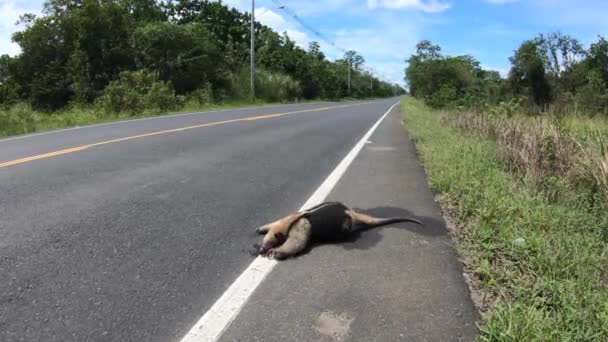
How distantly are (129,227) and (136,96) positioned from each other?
18.3m

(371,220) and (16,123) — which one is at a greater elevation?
(16,123)

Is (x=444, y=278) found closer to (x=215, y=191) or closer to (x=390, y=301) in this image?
(x=390, y=301)

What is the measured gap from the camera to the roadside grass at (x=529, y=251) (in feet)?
8.32

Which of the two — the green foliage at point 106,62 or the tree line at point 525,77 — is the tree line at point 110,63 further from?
the tree line at point 525,77

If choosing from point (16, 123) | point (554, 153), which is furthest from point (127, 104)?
point (554, 153)

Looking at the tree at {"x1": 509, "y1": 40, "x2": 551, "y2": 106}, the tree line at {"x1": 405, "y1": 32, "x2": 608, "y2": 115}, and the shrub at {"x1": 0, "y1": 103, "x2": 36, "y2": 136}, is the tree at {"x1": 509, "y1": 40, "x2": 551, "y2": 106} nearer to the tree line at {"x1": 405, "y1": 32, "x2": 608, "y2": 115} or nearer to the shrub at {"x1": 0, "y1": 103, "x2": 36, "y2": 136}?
the tree line at {"x1": 405, "y1": 32, "x2": 608, "y2": 115}

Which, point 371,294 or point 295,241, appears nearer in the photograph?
point 371,294

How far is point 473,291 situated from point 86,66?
2469 centimetres

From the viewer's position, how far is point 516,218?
13.8 feet

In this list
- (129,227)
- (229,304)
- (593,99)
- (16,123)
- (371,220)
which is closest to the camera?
(229,304)

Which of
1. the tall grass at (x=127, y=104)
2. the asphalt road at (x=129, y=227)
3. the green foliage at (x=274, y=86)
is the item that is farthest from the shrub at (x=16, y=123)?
the green foliage at (x=274, y=86)

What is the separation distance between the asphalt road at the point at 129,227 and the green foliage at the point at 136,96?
12.3 meters

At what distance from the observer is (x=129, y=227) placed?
4109mm

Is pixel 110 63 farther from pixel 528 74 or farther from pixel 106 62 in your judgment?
pixel 528 74
